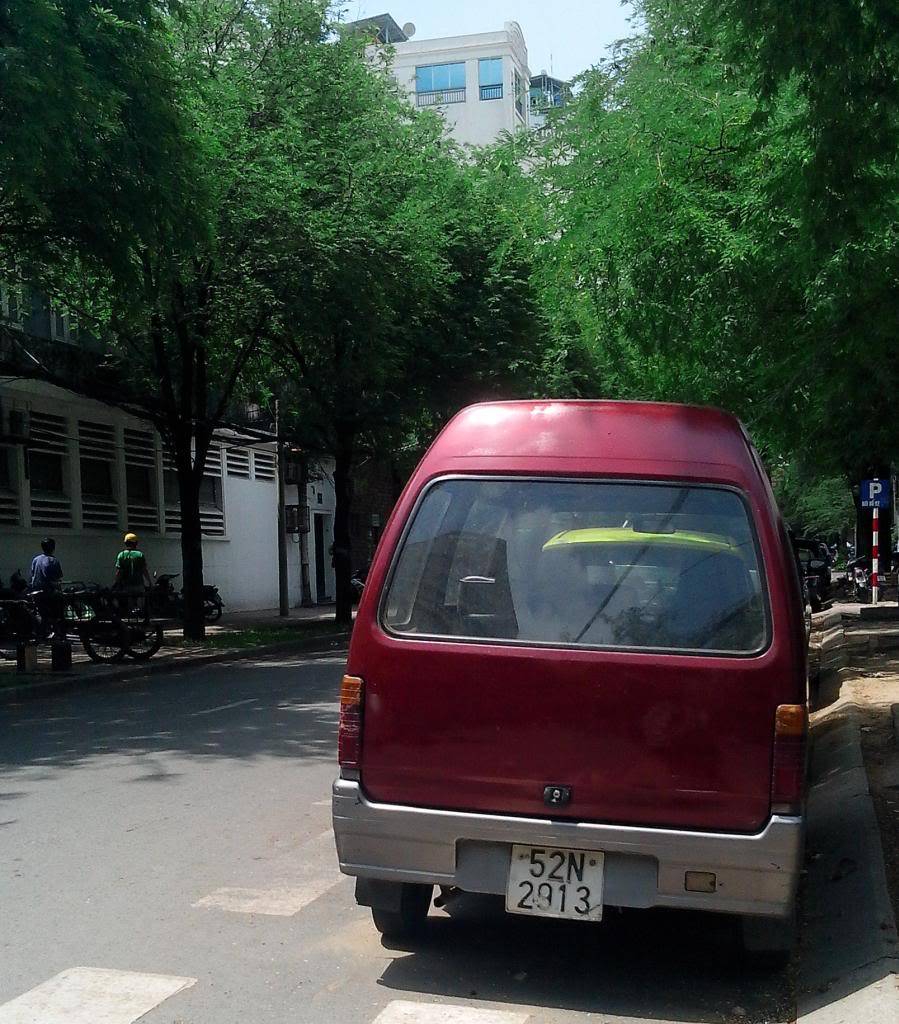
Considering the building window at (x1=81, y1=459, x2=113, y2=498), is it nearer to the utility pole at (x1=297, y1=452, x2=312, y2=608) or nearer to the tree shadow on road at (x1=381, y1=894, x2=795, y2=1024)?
the utility pole at (x1=297, y1=452, x2=312, y2=608)

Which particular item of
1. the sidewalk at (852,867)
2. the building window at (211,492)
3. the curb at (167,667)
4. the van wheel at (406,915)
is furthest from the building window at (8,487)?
the van wheel at (406,915)

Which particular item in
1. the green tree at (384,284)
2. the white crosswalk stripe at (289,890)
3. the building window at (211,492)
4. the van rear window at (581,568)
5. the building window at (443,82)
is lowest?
the white crosswalk stripe at (289,890)

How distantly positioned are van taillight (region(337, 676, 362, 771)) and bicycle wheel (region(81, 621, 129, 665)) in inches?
544

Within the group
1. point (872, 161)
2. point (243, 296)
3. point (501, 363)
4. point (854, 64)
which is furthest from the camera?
point (501, 363)

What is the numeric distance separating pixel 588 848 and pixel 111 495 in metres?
25.7

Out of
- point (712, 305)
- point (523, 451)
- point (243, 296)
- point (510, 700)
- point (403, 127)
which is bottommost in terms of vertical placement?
point (510, 700)

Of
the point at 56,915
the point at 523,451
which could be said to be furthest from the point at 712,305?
the point at 56,915

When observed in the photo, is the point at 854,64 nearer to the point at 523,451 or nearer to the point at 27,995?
the point at 523,451

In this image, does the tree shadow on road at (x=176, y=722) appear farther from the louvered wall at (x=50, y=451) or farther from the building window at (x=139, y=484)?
the building window at (x=139, y=484)

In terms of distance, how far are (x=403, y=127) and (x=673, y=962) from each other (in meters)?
21.8

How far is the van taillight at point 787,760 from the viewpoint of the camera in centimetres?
447

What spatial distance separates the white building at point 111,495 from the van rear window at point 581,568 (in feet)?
67.1

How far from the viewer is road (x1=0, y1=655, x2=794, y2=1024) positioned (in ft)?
15.1

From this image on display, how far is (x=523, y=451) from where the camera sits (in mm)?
5109
